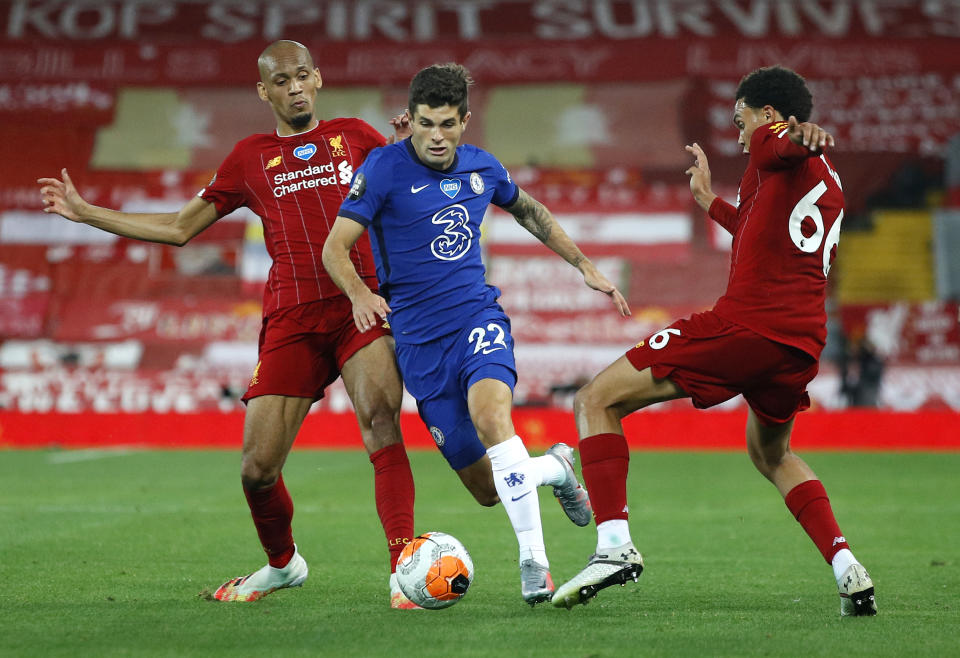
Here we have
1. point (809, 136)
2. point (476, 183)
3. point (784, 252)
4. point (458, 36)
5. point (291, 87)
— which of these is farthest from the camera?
point (458, 36)

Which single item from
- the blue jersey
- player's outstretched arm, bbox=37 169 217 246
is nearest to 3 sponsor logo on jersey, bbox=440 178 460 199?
the blue jersey

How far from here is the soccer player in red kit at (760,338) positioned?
4.55 m

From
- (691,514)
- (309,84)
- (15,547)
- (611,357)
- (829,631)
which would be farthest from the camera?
(611,357)

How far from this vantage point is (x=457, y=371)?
4809 mm

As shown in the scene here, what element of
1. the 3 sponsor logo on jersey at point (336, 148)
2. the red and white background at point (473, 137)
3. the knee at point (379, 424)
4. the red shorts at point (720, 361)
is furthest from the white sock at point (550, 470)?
the red and white background at point (473, 137)

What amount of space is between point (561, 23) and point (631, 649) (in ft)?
55.6

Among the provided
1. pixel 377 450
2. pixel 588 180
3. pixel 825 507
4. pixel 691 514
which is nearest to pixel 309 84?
pixel 377 450

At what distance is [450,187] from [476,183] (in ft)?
0.43

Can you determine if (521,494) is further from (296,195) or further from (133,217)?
(133,217)

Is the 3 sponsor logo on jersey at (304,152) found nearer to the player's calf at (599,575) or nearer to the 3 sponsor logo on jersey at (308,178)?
the 3 sponsor logo on jersey at (308,178)

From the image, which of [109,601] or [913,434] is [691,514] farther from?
[913,434]

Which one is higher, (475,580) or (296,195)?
(296,195)

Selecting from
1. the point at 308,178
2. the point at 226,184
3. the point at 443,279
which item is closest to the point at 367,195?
the point at 443,279

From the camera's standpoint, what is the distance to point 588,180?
63.7 feet
